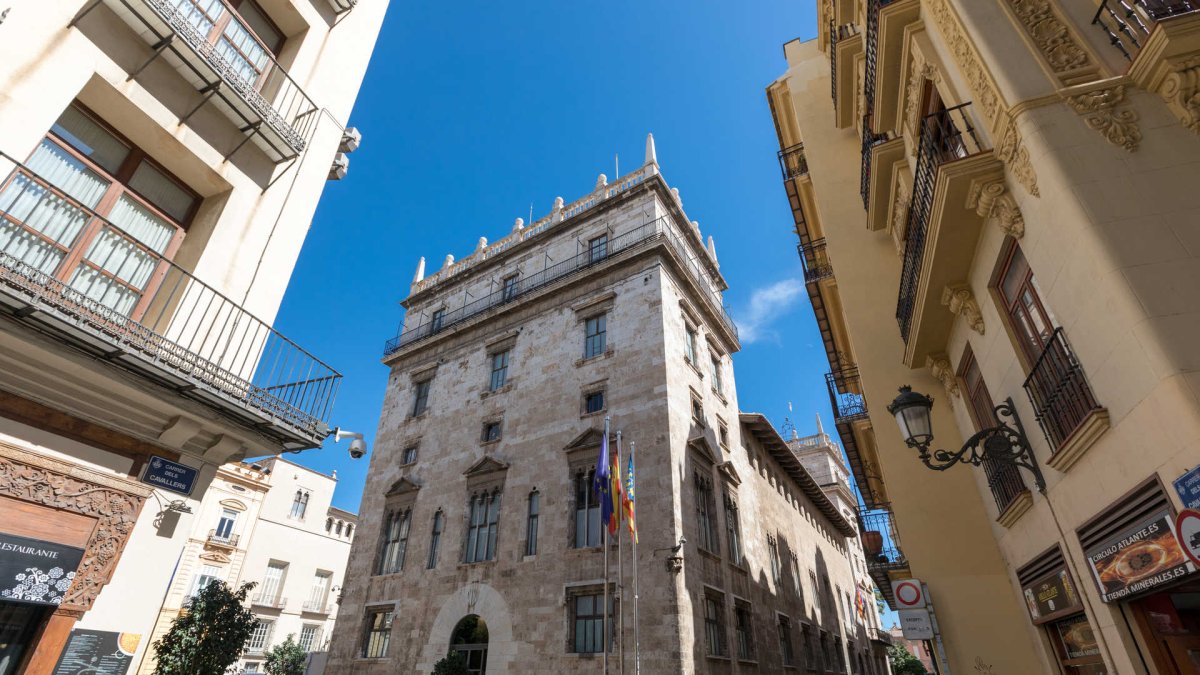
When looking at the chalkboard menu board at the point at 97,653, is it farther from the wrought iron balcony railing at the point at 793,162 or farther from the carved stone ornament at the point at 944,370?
the wrought iron balcony railing at the point at 793,162

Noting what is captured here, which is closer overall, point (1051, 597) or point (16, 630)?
point (16, 630)

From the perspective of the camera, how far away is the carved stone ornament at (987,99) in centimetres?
570

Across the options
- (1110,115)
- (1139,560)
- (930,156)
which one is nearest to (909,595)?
(1139,560)

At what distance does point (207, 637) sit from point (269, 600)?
89.2 ft

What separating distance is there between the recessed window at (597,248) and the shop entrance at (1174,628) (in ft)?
67.2

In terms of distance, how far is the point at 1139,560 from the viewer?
4.84 m

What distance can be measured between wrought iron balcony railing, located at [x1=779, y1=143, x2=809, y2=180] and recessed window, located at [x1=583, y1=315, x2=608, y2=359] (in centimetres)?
864

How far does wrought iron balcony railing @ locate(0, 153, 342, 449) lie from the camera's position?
16.5 feet

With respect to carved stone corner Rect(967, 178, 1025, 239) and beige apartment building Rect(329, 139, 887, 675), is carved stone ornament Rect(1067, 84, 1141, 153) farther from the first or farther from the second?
beige apartment building Rect(329, 139, 887, 675)

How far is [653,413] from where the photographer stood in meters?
19.0

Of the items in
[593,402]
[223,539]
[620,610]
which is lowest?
[620,610]

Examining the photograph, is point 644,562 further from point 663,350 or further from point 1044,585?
point 1044,585

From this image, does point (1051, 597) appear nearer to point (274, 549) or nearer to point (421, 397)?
point (421, 397)

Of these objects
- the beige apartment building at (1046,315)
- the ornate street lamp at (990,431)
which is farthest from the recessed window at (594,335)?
the ornate street lamp at (990,431)
